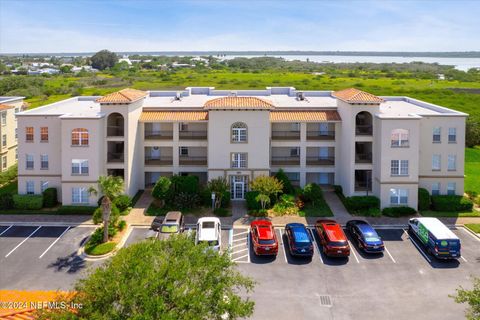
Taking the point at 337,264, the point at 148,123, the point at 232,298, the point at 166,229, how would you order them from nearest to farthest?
1. the point at 232,298
2. the point at 337,264
3. the point at 166,229
4. the point at 148,123

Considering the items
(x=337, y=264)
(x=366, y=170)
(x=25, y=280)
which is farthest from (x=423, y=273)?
(x=25, y=280)

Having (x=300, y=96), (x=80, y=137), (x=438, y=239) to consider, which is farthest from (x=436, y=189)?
(x=80, y=137)

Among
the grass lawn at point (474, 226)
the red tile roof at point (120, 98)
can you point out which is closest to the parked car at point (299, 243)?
the grass lawn at point (474, 226)

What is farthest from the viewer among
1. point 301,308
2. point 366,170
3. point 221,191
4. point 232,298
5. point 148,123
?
point 148,123

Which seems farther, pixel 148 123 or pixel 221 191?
pixel 148 123

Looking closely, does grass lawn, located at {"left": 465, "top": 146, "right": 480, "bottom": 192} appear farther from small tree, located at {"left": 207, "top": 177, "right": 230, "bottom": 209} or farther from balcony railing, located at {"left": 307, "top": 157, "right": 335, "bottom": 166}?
small tree, located at {"left": 207, "top": 177, "right": 230, "bottom": 209}

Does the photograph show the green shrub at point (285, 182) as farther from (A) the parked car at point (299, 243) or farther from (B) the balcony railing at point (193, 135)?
(A) the parked car at point (299, 243)

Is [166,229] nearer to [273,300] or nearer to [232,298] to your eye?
[273,300]
